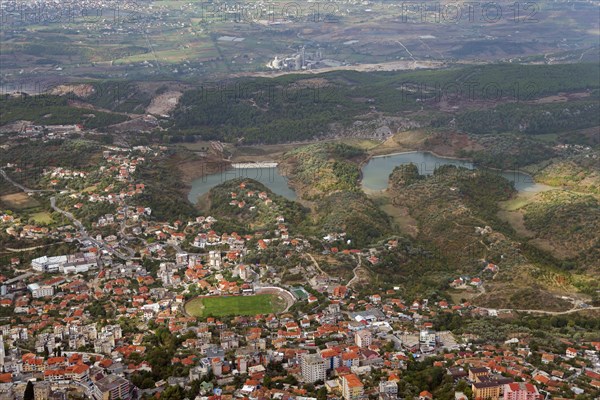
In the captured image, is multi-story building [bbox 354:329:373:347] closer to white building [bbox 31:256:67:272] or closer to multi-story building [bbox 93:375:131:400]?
multi-story building [bbox 93:375:131:400]

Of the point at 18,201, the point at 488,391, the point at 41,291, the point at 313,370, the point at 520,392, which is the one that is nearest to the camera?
the point at 520,392

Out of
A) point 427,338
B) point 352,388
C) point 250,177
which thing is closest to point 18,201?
point 250,177

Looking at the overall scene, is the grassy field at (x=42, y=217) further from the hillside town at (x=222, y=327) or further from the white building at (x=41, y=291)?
the white building at (x=41, y=291)

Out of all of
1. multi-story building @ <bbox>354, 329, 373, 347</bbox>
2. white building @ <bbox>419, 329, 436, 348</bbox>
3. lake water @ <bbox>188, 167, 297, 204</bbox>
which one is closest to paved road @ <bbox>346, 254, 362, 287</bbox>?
white building @ <bbox>419, 329, 436, 348</bbox>

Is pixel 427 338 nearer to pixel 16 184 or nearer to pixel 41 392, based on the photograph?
pixel 41 392

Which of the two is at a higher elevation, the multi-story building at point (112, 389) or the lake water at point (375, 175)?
the multi-story building at point (112, 389)

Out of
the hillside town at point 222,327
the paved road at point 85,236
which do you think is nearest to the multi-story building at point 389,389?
the hillside town at point 222,327

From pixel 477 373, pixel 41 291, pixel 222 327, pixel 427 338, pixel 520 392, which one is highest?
pixel 520 392
